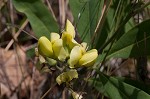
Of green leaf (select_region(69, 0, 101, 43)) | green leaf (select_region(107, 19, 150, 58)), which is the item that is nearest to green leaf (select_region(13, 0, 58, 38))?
green leaf (select_region(69, 0, 101, 43))

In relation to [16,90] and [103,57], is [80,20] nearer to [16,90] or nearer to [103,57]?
[103,57]

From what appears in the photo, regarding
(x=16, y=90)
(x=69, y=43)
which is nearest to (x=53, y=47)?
(x=69, y=43)

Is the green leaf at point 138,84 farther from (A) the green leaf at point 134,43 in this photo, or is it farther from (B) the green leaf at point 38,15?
(B) the green leaf at point 38,15

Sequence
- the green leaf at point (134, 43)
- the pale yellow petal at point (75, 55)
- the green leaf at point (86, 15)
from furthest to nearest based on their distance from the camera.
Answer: the green leaf at point (86, 15)
the green leaf at point (134, 43)
the pale yellow petal at point (75, 55)

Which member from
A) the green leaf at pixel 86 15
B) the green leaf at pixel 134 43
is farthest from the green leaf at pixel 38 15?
the green leaf at pixel 134 43

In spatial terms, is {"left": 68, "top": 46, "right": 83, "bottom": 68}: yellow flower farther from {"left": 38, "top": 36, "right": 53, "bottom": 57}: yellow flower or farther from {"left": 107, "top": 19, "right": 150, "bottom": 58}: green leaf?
{"left": 107, "top": 19, "right": 150, "bottom": 58}: green leaf
